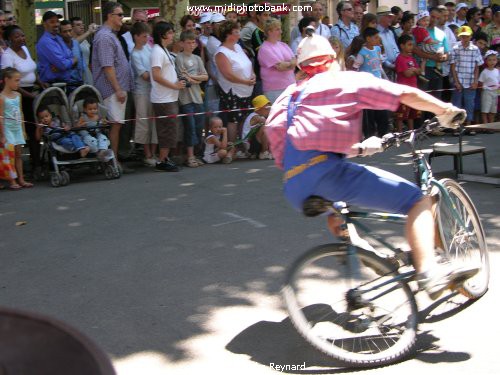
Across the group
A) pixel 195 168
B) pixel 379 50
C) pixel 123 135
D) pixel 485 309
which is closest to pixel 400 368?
pixel 485 309

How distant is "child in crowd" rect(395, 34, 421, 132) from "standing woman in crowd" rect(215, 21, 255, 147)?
298 cm

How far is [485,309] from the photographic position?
4934 millimetres

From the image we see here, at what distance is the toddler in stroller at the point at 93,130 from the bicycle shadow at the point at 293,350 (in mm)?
5658

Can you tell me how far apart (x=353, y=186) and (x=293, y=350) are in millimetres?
1030

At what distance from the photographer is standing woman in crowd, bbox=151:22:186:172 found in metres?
10.5

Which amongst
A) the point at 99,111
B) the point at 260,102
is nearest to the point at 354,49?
the point at 260,102

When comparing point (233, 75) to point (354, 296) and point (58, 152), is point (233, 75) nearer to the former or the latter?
point (58, 152)

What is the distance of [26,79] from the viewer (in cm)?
1036

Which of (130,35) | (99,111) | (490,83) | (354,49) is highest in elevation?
(130,35)

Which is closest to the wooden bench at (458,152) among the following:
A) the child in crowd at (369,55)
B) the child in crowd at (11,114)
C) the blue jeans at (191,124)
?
the child in crowd at (369,55)

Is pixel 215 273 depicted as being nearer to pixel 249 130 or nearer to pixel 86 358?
pixel 86 358

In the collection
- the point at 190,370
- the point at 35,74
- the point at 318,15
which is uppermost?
the point at 318,15

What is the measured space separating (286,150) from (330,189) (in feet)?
1.17

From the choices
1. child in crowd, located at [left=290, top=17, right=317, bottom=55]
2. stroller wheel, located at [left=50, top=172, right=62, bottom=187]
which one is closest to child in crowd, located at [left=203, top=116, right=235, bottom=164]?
child in crowd, located at [left=290, top=17, right=317, bottom=55]
